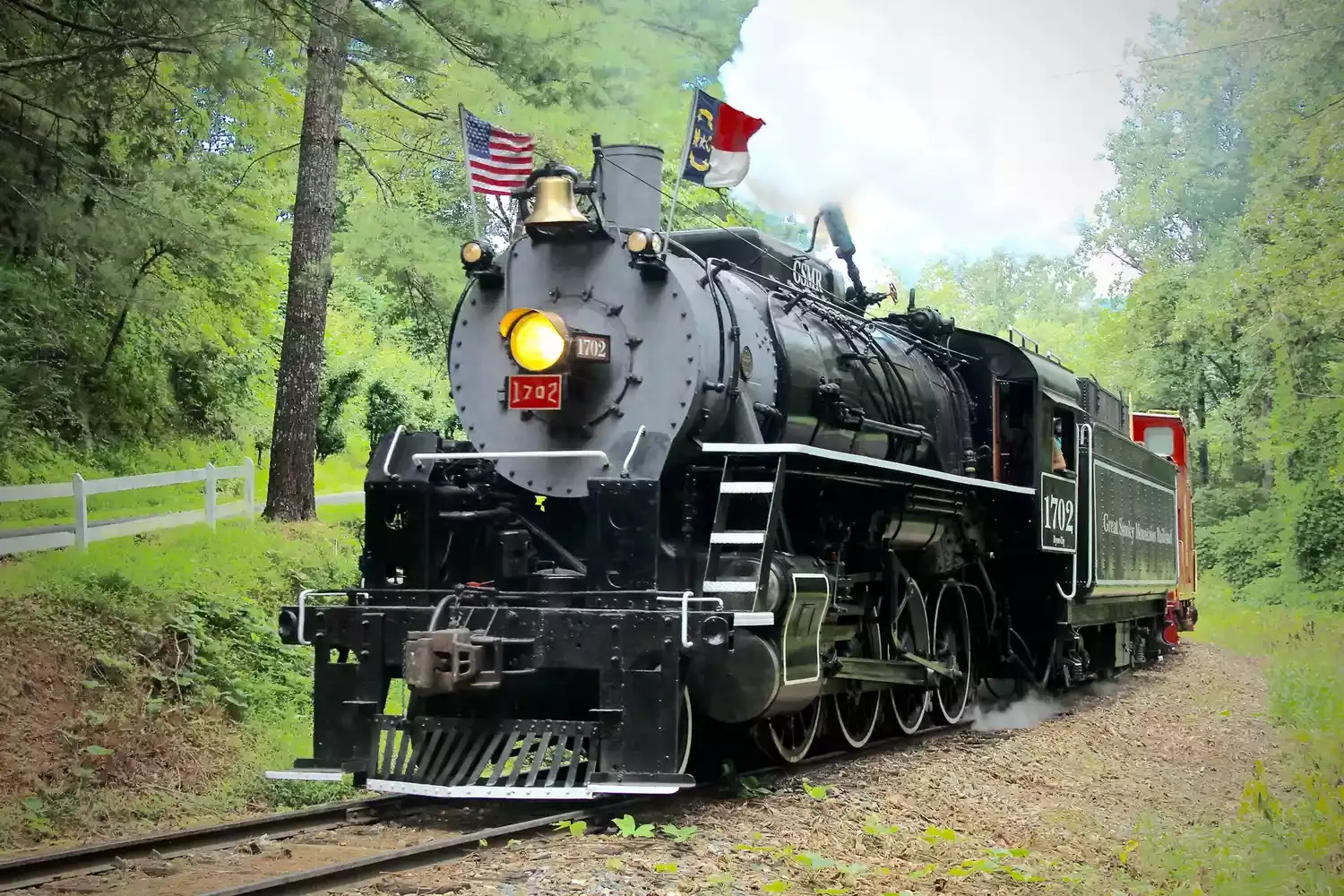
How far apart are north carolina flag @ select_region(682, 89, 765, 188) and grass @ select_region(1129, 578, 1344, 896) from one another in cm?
504

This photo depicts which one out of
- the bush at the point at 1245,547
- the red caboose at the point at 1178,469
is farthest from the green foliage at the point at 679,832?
the red caboose at the point at 1178,469

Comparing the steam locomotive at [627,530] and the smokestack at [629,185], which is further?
the smokestack at [629,185]

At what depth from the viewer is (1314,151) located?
22.8 ft

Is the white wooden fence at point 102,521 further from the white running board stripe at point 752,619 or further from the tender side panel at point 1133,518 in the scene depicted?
the tender side panel at point 1133,518

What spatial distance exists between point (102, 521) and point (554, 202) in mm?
7352

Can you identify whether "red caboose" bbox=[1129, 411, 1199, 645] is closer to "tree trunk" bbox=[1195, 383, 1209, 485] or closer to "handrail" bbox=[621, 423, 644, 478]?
"tree trunk" bbox=[1195, 383, 1209, 485]

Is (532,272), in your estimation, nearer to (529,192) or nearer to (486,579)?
(529,192)

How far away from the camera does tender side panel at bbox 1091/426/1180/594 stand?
13.1 meters

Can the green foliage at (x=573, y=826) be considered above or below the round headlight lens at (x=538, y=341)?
below

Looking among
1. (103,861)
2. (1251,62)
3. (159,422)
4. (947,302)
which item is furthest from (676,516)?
(947,302)

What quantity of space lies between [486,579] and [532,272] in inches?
75.1

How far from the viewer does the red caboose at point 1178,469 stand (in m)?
19.4

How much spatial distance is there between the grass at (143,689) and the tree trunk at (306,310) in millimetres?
1841

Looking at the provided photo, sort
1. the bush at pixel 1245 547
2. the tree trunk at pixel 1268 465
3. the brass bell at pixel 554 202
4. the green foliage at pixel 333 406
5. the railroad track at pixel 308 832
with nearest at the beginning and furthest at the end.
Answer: the railroad track at pixel 308 832 < the brass bell at pixel 554 202 < the tree trunk at pixel 1268 465 < the bush at pixel 1245 547 < the green foliage at pixel 333 406
